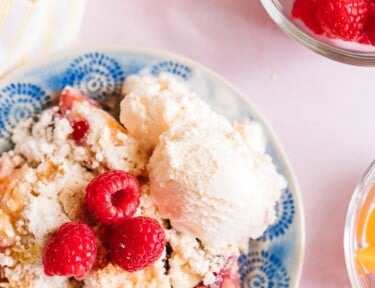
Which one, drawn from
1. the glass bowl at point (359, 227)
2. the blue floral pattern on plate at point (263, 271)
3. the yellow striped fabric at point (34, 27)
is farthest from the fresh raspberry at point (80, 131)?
the glass bowl at point (359, 227)

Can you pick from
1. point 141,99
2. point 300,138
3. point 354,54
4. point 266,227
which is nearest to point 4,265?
point 141,99

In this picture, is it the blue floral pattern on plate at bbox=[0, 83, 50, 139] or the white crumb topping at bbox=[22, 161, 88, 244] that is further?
the blue floral pattern on plate at bbox=[0, 83, 50, 139]

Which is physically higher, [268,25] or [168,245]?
[268,25]

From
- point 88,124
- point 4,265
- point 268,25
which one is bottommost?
point 4,265

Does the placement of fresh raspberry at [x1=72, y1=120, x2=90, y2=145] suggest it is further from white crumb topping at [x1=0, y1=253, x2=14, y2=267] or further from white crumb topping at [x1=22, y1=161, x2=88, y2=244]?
white crumb topping at [x1=0, y1=253, x2=14, y2=267]

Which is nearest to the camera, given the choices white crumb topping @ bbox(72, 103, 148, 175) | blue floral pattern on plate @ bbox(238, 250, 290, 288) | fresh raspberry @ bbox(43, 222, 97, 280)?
fresh raspberry @ bbox(43, 222, 97, 280)

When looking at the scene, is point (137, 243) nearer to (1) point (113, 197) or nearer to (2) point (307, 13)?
(1) point (113, 197)

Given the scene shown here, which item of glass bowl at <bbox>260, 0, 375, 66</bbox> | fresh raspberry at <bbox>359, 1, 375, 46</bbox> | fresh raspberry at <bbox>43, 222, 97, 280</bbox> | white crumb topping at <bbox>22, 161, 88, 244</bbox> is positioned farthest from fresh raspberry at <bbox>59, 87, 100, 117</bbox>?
fresh raspberry at <bbox>359, 1, 375, 46</bbox>

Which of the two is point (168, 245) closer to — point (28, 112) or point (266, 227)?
point (266, 227)

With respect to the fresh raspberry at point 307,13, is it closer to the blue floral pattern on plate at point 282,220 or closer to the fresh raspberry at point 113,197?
the blue floral pattern on plate at point 282,220
